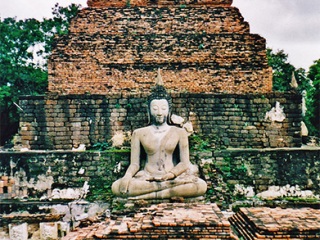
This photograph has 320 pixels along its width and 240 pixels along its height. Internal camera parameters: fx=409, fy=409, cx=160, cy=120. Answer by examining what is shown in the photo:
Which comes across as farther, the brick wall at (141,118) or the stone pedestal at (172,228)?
the brick wall at (141,118)

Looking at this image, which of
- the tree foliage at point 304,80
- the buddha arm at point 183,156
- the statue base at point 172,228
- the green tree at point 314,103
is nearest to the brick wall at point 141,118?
the buddha arm at point 183,156

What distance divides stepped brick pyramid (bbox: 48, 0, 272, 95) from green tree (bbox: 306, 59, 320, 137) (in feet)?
35.7

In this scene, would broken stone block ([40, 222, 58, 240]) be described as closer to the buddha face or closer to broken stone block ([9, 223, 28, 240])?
broken stone block ([9, 223, 28, 240])

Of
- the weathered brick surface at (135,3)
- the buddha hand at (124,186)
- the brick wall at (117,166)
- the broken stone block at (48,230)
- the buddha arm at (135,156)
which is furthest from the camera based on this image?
the weathered brick surface at (135,3)

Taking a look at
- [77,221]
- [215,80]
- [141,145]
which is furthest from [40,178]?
[215,80]

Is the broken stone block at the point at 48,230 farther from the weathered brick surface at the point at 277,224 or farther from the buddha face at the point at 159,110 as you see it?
the weathered brick surface at the point at 277,224

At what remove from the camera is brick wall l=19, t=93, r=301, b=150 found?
10281 millimetres

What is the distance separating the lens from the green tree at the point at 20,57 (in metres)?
20.0

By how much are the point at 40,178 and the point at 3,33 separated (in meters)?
14.2

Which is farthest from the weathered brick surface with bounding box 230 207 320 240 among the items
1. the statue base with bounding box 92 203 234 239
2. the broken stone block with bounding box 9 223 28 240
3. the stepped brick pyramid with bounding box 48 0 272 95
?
the stepped brick pyramid with bounding box 48 0 272 95

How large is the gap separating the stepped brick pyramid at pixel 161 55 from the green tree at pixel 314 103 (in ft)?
35.7

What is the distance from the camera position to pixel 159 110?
810 centimetres

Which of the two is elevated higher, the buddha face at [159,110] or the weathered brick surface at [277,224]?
the buddha face at [159,110]

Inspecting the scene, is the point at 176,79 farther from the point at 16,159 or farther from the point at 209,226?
the point at 209,226
